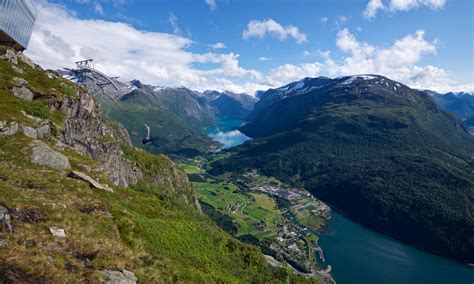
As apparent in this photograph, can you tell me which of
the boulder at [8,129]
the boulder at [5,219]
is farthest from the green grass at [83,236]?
the boulder at [8,129]

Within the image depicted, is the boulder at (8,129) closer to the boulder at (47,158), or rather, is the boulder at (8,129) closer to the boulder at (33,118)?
the boulder at (47,158)

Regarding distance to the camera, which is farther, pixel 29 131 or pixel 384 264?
pixel 384 264

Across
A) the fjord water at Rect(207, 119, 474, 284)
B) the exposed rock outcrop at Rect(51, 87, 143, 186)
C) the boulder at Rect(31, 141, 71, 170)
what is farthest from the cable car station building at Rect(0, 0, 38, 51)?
the fjord water at Rect(207, 119, 474, 284)

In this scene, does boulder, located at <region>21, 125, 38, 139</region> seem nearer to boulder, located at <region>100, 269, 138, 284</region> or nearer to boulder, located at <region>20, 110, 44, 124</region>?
boulder, located at <region>20, 110, 44, 124</region>

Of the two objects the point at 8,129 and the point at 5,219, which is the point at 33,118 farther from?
the point at 5,219

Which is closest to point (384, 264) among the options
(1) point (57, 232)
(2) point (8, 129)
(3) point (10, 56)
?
(3) point (10, 56)

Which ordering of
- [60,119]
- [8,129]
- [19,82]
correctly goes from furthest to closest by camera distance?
1. [60,119]
2. [19,82]
3. [8,129]

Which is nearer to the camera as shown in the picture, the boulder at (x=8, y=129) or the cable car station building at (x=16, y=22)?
the boulder at (x=8, y=129)
